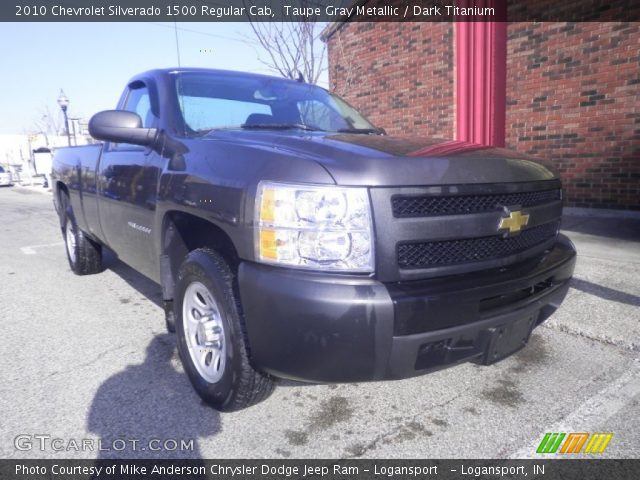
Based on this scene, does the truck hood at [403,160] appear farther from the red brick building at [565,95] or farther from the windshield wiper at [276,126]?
the red brick building at [565,95]

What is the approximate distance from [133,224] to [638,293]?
4083mm

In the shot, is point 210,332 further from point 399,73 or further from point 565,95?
point 399,73

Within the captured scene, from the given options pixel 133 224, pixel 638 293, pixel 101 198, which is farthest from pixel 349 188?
pixel 638 293

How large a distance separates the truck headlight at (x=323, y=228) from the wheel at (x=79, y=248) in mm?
3920

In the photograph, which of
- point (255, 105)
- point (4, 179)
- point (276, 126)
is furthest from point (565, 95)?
point (4, 179)

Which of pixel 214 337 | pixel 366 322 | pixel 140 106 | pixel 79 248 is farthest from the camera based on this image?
pixel 79 248

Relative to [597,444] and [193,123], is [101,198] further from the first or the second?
[597,444]

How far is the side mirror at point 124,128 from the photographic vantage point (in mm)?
2742

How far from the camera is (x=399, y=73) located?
966cm

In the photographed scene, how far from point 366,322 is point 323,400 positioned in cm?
100

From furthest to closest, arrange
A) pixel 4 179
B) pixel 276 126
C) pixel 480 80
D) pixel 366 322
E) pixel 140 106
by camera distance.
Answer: pixel 4 179, pixel 480 80, pixel 140 106, pixel 276 126, pixel 366 322

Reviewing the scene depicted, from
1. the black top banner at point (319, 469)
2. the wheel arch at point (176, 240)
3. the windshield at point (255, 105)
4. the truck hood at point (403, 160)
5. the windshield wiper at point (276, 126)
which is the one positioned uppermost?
the windshield at point (255, 105)

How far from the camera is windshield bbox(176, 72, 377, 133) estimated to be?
288 cm

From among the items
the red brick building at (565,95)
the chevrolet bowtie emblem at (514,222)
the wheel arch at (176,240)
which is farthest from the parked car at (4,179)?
the chevrolet bowtie emblem at (514,222)
